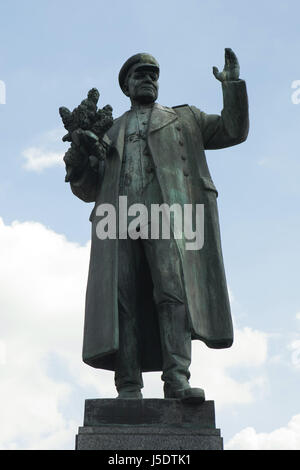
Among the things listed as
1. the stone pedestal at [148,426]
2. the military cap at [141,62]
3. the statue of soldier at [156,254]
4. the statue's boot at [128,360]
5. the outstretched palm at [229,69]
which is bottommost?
the stone pedestal at [148,426]

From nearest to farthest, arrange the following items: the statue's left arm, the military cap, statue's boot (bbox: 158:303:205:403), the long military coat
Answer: statue's boot (bbox: 158:303:205:403) → the long military coat → the statue's left arm → the military cap

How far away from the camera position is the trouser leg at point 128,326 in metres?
9.36

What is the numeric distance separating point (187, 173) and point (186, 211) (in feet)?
1.81

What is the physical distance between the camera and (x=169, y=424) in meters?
8.66

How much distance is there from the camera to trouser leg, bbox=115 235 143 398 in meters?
9.36

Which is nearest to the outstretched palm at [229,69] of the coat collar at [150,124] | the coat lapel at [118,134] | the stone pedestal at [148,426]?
the coat collar at [150,124]

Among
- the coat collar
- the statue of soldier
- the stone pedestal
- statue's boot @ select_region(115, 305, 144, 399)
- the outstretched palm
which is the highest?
the outstretched palm

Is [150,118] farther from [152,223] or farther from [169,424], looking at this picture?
[169,424]

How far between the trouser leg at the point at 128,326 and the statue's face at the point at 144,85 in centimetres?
205

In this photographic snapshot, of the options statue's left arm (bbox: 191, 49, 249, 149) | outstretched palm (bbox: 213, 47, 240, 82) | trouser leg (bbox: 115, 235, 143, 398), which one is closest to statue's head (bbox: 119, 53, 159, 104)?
statue's left arm (bbox: 191, 49, 249, 149)

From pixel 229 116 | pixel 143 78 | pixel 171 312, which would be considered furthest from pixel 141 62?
pixel 171 312

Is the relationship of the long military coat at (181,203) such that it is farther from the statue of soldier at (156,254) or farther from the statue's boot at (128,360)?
the statue's boot at (128,360)

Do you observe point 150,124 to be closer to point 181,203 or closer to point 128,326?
point 181,203

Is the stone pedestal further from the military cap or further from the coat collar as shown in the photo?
the military cap
